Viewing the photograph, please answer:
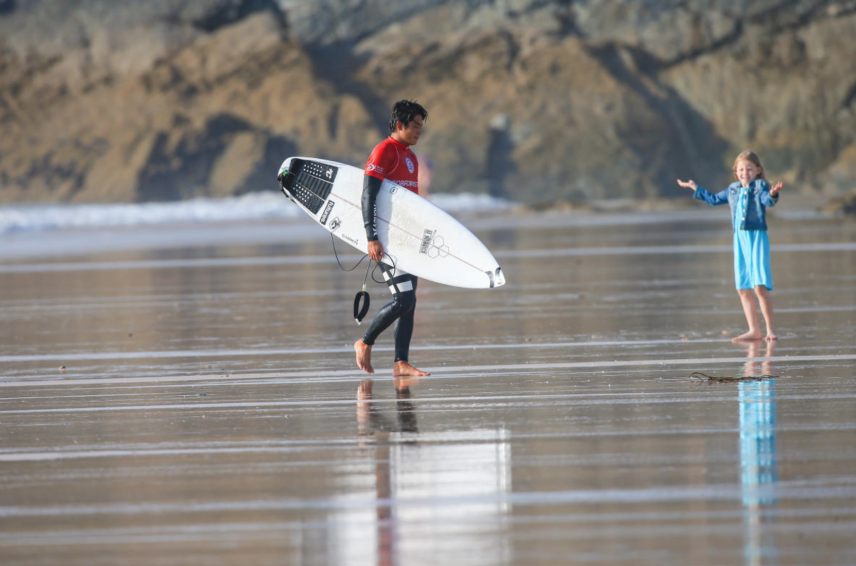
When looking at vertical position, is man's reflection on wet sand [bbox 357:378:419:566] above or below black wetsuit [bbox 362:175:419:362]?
below

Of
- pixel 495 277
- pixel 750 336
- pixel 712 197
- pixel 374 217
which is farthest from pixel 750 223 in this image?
pixel 374 217

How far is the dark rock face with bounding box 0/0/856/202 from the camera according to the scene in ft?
231

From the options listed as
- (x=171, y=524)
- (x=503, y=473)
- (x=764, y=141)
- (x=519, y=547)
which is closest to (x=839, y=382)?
(x=503, y=473)

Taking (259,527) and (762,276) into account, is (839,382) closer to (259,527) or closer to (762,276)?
(762,276)

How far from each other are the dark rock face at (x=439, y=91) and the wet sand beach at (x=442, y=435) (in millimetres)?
55715

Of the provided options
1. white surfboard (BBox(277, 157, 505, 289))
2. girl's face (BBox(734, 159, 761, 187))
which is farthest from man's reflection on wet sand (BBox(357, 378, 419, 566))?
girl's face (BBox(734, 159, 761, 187))

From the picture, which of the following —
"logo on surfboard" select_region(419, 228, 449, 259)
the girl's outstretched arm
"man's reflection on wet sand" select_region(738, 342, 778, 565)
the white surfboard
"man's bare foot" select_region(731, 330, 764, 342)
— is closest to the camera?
"man's reflection on wet sand" select_region(738, 342, 778, 565)

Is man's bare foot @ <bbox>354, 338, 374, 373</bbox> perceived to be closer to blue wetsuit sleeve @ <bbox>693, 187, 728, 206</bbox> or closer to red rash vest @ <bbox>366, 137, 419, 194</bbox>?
red rash vest @ <bbox>366, 137, 419, 194</bbox>

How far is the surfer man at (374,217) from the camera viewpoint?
795cm

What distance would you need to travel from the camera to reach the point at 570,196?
66500mm

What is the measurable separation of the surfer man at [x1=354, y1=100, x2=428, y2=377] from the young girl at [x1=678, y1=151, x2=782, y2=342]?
2610mm

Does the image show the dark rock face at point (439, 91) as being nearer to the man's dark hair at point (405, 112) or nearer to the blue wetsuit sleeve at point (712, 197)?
the blue wetsuit sleeve at point (712, 197)

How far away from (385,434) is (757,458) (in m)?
1.67

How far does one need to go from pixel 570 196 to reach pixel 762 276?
5706 cm
